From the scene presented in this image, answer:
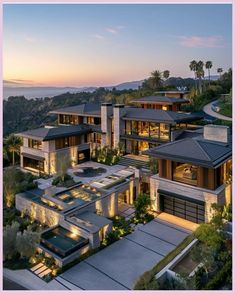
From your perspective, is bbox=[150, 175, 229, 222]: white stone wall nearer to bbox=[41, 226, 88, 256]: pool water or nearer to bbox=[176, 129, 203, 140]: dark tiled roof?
bbox=[41, 226, 88, 256]: pool water

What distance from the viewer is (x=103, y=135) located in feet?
106

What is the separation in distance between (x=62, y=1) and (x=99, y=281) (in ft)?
43.4

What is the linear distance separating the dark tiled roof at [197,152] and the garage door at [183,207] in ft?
9.10

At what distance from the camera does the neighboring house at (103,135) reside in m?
28.0

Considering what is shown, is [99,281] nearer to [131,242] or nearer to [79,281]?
[79,281]

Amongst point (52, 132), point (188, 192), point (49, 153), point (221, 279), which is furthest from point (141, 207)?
A: point (52, 132)

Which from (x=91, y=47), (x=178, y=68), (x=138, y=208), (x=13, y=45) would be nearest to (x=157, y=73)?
(x=178, y=68)

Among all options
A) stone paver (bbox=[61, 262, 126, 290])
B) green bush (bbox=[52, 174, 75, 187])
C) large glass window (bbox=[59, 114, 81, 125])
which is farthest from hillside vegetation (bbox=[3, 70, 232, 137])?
stone paver (bbox=[61, 262, 126, 290])

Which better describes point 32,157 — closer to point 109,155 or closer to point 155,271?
point 109,155

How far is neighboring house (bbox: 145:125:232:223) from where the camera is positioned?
58.6 ft

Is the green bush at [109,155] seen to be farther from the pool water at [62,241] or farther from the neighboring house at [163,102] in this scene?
the pool water at [62,241]

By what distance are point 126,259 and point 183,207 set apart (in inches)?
256

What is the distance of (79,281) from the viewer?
42.7 ft

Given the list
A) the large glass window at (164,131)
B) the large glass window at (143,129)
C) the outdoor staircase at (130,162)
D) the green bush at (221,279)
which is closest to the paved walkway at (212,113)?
the large glass window at (143,129)
